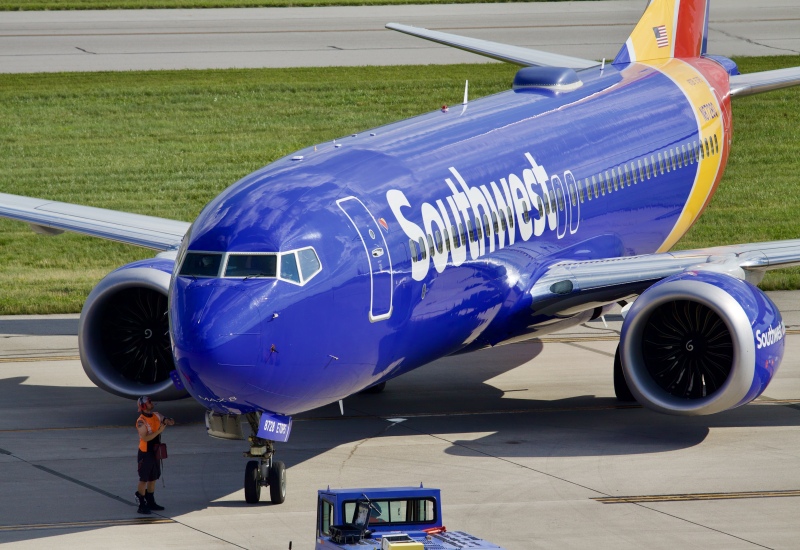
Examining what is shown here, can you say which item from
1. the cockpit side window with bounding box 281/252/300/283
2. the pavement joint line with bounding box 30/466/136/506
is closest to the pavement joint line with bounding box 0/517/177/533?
the pavement joint line with bounding box 30/466/136/506

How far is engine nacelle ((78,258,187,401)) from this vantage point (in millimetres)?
22469

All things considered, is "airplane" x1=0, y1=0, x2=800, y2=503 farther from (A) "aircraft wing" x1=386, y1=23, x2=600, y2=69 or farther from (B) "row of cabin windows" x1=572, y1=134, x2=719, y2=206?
(A) "aircraft wing" x1=386, y1=23, x2=600, y2=69

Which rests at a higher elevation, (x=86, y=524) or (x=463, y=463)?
(x=463, y=463)

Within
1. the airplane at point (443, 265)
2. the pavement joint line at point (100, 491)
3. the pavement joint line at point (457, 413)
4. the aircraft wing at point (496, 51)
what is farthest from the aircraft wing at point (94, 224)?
the aircraft wing at point (496, 51)

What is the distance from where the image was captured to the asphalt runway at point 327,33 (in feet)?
175

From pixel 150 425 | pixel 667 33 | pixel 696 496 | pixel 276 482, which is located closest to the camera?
pixel 276 482

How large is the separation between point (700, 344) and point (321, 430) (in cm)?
569

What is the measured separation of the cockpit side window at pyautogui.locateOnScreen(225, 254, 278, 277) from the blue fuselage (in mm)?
120

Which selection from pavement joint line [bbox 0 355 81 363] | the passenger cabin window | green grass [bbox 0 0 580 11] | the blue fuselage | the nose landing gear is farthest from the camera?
green grass [bbox 0 0 580 11]

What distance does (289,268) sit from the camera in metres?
17.5

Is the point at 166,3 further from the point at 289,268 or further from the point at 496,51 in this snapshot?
the point at 289,268

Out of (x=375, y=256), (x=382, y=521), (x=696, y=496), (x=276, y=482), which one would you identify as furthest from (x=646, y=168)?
(x=382, y=521)

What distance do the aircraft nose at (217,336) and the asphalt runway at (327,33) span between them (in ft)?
117

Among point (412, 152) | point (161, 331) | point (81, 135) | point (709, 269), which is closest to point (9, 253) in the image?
point (81, 135)
